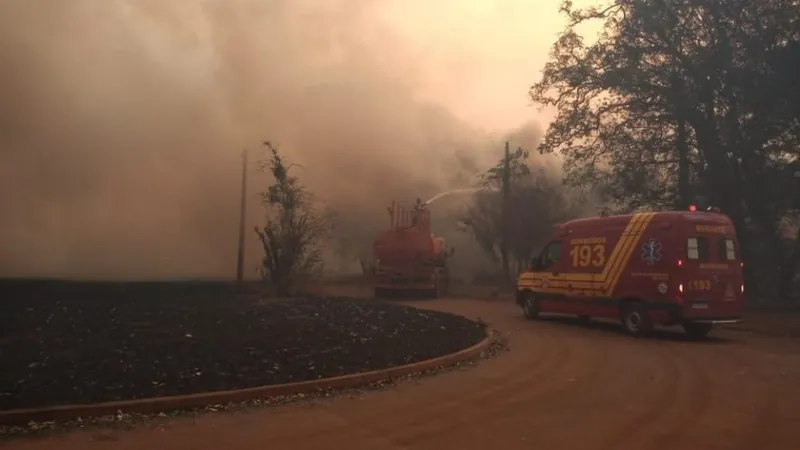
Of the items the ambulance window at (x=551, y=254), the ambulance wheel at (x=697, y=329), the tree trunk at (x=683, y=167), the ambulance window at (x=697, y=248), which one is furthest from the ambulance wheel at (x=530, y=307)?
the tree trunk at (x=683, y=167)

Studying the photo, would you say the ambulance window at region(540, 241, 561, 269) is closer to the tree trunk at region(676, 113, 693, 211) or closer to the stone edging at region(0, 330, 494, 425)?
the tree trunk at region(676, 113, 693, 211)

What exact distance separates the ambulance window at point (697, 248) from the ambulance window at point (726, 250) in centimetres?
32

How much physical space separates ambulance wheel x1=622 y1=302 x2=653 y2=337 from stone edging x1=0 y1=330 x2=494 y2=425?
6720 mm

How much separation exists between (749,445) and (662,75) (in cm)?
1931

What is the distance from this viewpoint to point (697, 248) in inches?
554

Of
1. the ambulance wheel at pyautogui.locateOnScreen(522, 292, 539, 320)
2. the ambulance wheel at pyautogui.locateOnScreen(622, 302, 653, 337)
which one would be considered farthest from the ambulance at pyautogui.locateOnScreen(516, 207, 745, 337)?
the ambulance wheel at pyautogui.locateOnScreen(522, 292, 539, 320)

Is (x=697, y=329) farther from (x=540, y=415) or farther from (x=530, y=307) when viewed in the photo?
(x=540, y=415)

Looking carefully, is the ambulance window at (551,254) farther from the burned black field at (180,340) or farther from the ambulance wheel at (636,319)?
the burned black field at (180,340)

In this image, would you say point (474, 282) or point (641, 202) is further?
point (474, 282)

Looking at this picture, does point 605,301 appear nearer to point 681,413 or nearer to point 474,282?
point 681,413

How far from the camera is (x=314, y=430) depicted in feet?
20.9

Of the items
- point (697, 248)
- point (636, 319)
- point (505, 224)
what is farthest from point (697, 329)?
point (505, 224)

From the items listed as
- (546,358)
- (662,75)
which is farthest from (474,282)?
(546,358)

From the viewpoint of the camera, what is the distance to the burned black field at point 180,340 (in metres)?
7.50
